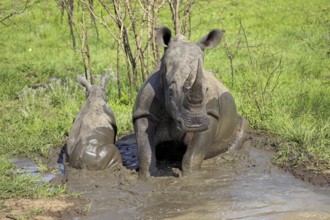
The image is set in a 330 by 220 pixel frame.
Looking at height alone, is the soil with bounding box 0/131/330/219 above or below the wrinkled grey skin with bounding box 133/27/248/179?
below

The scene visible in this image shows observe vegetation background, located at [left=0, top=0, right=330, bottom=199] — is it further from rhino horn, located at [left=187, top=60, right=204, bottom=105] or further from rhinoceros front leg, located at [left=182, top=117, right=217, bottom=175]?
rhino horn, located at [left=187, top=60, right=204, bottom=105]

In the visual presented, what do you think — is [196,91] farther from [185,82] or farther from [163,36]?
[163,36]

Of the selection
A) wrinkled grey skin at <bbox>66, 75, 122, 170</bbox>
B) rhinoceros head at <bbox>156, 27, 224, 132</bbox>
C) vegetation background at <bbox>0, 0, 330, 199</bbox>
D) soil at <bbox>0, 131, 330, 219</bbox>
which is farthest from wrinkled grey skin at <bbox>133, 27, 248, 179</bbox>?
vegetation background at <bbox>0, 0, 330, 199</bbox>

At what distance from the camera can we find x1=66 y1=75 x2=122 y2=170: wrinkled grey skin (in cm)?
763

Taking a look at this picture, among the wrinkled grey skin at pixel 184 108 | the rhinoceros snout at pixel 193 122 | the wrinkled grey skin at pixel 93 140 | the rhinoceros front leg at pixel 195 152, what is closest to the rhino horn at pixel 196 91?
the wrinkled grey skin at pixel 184 108

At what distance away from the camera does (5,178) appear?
24.0ft

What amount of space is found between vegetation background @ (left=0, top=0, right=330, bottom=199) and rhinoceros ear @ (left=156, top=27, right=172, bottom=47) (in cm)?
202

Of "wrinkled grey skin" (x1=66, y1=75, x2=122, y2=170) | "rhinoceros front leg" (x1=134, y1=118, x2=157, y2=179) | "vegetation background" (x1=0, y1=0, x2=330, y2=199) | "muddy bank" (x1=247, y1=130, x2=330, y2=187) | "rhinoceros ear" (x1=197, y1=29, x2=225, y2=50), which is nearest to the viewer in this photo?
"muddy bank" (x1=247, y1=130, x2=330, y2=187)

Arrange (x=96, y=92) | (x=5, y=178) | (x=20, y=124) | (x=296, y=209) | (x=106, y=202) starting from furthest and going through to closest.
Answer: (x=20, y=124) < (x=96, y=92) < (x=5, y=178) < (x=106, y=202) < (x=296, y=209)

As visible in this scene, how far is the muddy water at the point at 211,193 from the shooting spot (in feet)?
20.3

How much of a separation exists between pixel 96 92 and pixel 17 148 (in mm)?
1350

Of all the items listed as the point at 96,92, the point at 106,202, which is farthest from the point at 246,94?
the point at 106,202

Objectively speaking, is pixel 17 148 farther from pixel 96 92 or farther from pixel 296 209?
pixel 296 209

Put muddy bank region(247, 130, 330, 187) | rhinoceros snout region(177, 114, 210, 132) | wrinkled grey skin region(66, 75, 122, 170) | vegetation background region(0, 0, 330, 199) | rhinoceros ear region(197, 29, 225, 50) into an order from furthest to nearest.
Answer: vegetation background region(0, 0, 330, 199) → wrinkled grey skin region(66, 75, 122, 170) → rhinoceros ear region(197, 29, 225, 50) → muddy bank region(247, 130, 330, 187) → rhinoceros snout region(177, 114, 210, 132)
